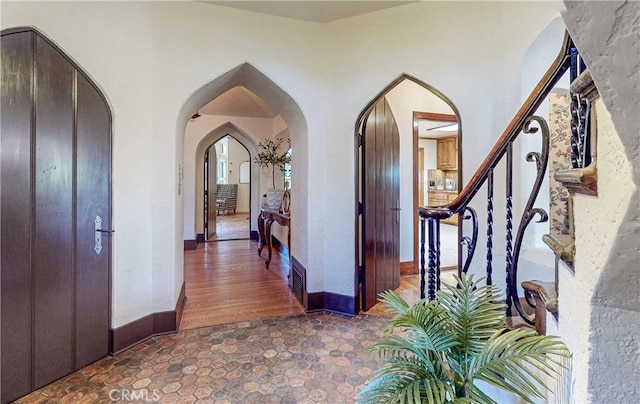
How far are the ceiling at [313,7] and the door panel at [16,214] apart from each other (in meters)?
1.59

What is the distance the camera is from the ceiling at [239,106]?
5246mm

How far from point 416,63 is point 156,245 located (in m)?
2.82

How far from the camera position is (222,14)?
284 cm

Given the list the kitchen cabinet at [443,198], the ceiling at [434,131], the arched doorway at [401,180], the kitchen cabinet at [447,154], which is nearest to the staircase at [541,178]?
the arched doorway at [401,180]

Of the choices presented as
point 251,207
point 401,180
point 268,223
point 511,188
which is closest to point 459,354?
point 511,188

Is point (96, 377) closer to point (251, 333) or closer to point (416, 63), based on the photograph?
point (251, 333)

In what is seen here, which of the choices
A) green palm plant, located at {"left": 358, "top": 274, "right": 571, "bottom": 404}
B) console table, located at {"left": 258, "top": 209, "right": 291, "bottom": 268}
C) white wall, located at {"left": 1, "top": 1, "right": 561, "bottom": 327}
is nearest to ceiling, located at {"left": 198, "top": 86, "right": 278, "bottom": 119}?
console table, located at {"left": 258, "top": 209, "right": 291, "bottom": 268}

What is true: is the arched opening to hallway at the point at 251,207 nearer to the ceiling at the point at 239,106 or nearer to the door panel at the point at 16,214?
the ceiling at the point at 239,106

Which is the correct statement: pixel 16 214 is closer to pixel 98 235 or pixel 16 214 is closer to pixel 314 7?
pixel 98 235

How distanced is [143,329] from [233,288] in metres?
1.39

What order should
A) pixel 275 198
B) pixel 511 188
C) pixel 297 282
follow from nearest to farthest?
1. pixel 511 188
2. pixel 297 282
3. pixel 275 198

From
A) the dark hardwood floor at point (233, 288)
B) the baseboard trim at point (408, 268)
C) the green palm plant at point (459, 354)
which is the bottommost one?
the dark hardwood floor at point (233, 288)

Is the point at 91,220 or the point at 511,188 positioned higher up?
the point at 511,188

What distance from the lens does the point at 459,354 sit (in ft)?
3.44
